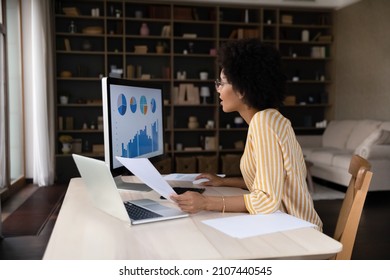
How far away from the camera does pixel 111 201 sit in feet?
4.02

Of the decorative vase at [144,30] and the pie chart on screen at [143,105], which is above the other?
the decorative vase at [144,30]

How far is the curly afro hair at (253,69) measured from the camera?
4.74ft

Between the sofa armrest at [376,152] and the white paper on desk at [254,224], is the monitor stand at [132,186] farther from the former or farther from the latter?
the sofa armrest at [376,152]

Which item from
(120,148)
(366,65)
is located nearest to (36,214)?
(120,148)

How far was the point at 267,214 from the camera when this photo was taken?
1265mm

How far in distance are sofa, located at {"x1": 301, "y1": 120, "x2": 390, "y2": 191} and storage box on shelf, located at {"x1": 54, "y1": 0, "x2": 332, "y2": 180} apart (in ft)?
2.04

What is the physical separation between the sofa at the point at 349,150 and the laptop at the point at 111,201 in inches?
158

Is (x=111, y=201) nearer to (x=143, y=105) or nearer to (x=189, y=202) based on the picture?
(x=189, y=202)

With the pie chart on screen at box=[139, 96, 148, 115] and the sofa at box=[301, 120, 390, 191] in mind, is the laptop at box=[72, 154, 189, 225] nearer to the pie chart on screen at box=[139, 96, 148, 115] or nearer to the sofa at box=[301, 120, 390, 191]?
the pie chart on screen at box=[139, 96, 148, 115]

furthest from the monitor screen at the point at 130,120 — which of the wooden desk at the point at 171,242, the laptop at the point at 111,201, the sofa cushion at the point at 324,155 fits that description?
the sofa cushion at the point at 324,155

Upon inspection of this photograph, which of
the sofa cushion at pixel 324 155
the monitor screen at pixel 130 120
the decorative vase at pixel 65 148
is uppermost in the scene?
the monitor screen at pixel 130 120

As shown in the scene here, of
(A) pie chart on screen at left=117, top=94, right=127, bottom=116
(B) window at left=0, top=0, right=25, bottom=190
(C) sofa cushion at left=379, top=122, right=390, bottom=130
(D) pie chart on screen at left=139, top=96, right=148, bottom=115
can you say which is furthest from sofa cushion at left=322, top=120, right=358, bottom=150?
(A) pie chart on screen at left=117, top=94, right=127, bottom=116

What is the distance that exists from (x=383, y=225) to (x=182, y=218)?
3.05 metres
